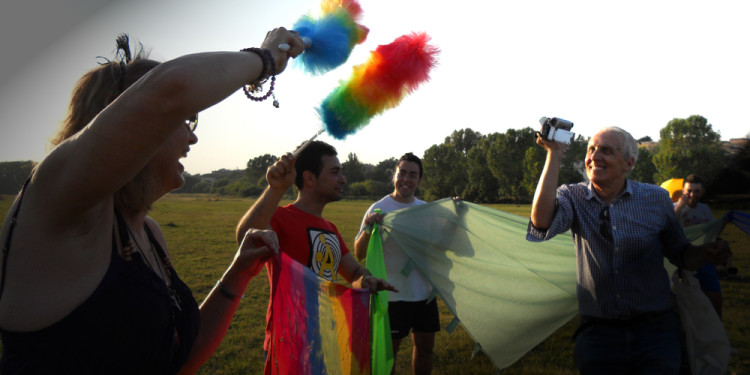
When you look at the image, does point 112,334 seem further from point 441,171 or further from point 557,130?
point 441,171

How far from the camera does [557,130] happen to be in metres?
3.19

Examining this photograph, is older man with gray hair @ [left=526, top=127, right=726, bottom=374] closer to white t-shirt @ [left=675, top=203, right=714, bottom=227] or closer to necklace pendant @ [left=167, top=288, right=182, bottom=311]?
necklace pendant @ [left=167, top=288, right=182, bottom=311]

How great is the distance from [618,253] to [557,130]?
98 centimetres

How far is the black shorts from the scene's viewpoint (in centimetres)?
509

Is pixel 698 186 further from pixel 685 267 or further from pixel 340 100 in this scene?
pixel 340 100

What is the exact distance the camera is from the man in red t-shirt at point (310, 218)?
3.04 metres

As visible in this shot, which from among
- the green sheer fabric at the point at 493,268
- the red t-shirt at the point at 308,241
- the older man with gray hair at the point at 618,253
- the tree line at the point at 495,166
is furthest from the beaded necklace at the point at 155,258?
the tree line at the point at 495,166

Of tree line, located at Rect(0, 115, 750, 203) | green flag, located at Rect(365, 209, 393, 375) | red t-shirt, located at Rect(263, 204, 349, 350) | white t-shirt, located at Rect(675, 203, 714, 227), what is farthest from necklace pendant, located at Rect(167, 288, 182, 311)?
tree line, located at Rect(0, 115, 750, 203)

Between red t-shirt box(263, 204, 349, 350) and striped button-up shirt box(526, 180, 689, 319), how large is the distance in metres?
1.57

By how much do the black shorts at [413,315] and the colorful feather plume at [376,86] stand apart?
256 centimetres

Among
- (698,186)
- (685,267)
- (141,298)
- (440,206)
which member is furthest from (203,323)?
(698,186)

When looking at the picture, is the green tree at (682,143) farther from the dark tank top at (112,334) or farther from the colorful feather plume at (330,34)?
the dark tank top at (112,334)

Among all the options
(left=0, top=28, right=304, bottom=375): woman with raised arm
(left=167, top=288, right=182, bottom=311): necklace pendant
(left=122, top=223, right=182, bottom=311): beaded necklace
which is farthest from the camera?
(left=167, top=288, right=182, bottom=311): necklace pendant

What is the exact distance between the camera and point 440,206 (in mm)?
5445
